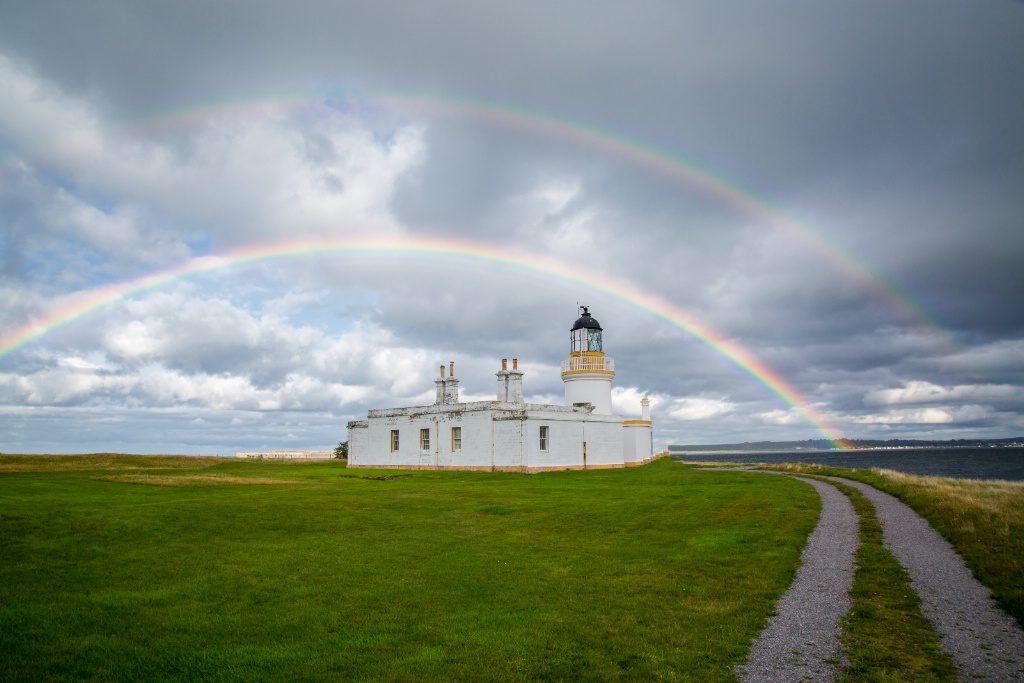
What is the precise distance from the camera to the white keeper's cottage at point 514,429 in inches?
1518

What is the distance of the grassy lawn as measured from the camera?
7.34 metres

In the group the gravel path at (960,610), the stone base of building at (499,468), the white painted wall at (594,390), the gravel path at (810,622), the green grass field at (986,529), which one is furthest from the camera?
the white painted wall at (594,390)

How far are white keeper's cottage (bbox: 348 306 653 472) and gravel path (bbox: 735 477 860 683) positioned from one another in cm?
2423

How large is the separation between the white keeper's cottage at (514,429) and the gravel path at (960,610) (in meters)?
24.2

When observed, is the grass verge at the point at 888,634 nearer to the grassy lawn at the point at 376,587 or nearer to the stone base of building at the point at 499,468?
the grassy lawn at the point at 376,587

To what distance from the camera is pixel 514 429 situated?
38.1 m

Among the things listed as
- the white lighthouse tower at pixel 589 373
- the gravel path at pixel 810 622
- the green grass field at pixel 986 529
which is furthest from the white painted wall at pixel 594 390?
→ the gravel path at pixel 810 622

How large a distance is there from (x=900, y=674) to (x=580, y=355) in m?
40.5

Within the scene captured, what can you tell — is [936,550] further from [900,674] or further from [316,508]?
[316,508]

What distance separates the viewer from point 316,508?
18.3 metres

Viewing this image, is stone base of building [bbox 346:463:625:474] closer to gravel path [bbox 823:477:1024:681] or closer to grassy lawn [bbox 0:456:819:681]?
grassy lawn [bbox 0:456:819:681]

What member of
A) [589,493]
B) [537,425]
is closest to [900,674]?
[589,493]

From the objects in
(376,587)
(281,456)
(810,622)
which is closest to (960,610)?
(810,622)

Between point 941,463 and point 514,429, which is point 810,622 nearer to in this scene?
point 514,429
